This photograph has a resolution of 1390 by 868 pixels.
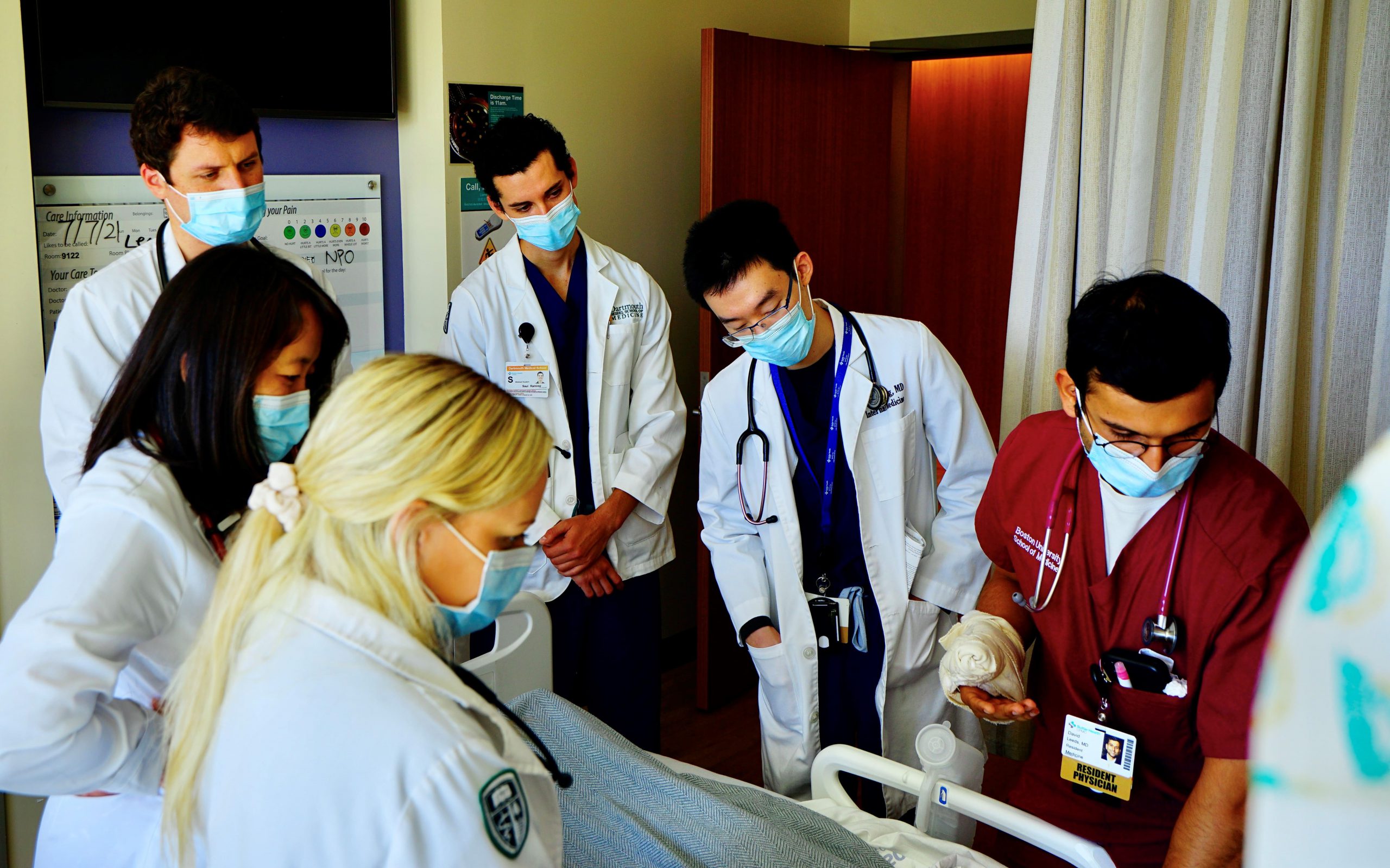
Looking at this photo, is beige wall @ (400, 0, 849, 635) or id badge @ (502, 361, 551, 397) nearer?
id badge @ (502, 361, 551, 397)

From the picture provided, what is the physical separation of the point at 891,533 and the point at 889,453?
0.16 meters

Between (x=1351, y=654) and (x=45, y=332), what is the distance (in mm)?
2694

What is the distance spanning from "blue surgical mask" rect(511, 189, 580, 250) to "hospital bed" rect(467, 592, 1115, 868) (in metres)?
0.86

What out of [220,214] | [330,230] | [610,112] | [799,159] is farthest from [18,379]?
[799,159]

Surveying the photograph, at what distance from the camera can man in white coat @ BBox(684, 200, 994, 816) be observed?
7.06 ft

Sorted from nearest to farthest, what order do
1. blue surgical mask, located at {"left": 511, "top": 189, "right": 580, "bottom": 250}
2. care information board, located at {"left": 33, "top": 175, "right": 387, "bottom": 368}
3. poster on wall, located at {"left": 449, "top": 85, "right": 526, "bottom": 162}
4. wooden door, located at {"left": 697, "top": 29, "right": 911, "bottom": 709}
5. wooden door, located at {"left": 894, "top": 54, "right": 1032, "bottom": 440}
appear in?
care information board, located at {"left": 33, "top": 175, "right": 387, "bottom": 368}
blue surgical mask, located at {"left": 511, "top": 189, "right": 580, "bottom": 250}
poster on wall, located at {"left": 449, "top": 85, "right": 526, "bottom": 162}
wooden door, located at {"left": 697, "top": 29, "right": 911, "bottom": 709}
wooden door, located at {"left": 894, "top": 54, "right": 1032, "bottom": 440}

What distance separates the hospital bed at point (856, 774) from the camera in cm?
152

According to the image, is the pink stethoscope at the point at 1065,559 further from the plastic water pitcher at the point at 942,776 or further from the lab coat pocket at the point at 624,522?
the lab coat pocket at the point at 624,522

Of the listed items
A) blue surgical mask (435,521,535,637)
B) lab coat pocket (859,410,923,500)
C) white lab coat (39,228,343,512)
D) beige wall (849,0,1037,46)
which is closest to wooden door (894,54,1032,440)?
beige wall (849,0,1037,46)

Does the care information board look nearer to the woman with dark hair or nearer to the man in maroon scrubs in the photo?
the woman with dark hair

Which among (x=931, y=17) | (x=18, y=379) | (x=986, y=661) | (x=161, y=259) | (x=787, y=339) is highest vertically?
(x=931, y=17)

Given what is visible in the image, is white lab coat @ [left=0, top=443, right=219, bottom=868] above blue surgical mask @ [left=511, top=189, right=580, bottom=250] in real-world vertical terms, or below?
below

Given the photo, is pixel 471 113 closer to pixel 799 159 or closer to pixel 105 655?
pixel 799 159

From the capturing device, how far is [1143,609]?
157cm
